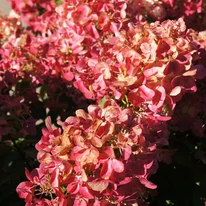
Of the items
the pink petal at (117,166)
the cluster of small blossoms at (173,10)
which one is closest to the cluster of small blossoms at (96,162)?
the pink petal at (117,166)

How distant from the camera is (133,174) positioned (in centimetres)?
135

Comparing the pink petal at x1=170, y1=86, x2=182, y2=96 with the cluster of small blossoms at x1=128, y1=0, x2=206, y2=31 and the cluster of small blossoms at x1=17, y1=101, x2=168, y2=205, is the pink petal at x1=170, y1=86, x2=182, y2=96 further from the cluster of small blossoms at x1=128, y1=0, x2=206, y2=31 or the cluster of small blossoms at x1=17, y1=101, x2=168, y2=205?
the cluster of small blossoms at x1=128, y1=0, x2=206, y2=31

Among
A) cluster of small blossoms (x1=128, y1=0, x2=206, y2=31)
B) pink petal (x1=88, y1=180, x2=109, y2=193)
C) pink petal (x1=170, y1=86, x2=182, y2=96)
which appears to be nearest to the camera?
pink petal (x1=88, y1=180, x2=109, y2=193)

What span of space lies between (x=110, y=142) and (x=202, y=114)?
0.52m

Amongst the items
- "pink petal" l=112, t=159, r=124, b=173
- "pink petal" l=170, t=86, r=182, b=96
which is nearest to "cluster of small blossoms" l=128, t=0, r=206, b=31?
"pink petal" l=170, t=86, r=182, b=96

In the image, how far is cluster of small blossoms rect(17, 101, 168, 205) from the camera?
4.20 feet

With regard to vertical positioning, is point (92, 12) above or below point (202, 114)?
above

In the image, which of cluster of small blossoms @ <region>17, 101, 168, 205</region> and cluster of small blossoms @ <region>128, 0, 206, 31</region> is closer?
cluster of small blossoms @ <region>17, 101, 168, 205</region>

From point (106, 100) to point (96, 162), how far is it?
42 cm

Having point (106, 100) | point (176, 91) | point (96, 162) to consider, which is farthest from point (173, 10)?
point (96, 162)

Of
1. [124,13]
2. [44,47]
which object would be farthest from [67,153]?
[44,47]

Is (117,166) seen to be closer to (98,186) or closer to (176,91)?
(98,186)

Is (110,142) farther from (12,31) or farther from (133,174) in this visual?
(12,31)

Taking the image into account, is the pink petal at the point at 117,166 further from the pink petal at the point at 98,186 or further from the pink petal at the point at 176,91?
the pink petal at the point at 176,91
